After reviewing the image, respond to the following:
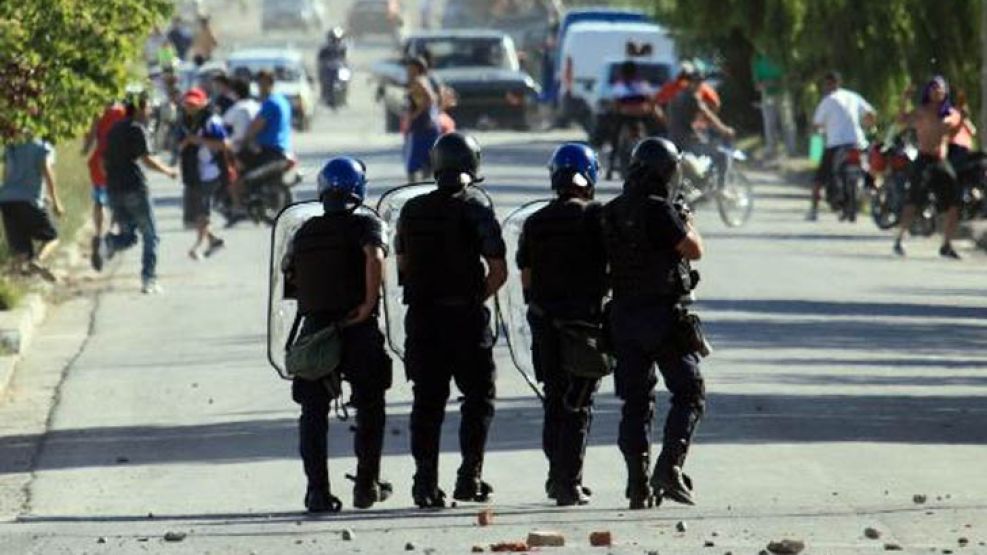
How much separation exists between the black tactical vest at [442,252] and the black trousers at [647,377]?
625 millimetres

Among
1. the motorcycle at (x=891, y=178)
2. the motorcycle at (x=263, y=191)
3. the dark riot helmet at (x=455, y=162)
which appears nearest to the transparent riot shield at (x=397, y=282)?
the dark riot helmet at (x=455, y=162)

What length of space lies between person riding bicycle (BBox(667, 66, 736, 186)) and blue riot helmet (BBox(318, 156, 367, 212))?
18.9 m

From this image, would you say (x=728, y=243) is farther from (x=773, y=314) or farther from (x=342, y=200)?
(x=342, y=200)

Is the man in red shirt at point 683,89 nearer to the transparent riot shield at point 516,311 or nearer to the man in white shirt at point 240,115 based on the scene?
the man in white shirt at point 240,115

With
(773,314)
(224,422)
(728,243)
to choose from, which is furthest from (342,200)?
(728,243)

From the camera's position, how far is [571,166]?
13266 millimetres

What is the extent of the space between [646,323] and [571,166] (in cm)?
78

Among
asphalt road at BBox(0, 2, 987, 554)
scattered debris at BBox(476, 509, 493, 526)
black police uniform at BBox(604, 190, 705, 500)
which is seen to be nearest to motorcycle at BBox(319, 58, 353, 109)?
asphalt road at BBox(0, 2, 987, 554)

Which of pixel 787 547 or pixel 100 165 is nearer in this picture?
pixel 787 547

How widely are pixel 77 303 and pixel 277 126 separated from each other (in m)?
6.57

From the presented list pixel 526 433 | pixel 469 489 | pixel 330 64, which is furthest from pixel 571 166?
pixel 330 64

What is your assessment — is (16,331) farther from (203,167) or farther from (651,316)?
(651,316)

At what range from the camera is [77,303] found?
988 inches

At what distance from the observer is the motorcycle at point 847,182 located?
33.0 meters
